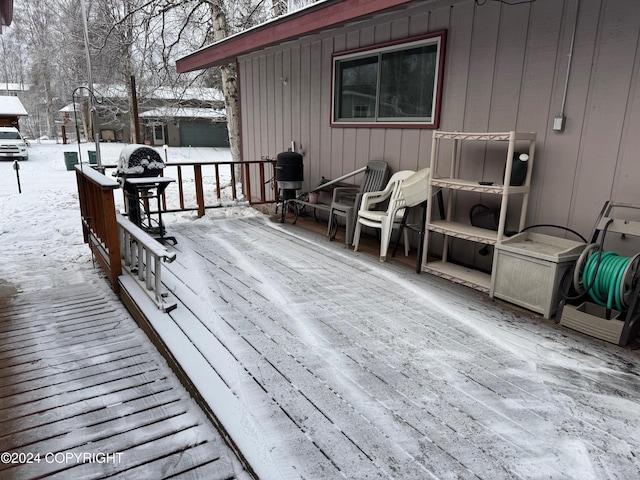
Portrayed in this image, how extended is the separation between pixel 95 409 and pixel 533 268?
266 cm

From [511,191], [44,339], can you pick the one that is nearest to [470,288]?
[511,191]

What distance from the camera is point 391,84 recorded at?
4.39 meters

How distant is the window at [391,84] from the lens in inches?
156

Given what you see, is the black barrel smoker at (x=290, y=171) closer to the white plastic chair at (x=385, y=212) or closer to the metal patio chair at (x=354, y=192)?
the metal patio chair at (x=354, y=192)

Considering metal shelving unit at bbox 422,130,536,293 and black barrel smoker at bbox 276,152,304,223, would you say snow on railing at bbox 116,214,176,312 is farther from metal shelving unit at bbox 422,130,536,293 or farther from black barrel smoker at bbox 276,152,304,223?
black barrel smoker at bbox 276,152,304,223

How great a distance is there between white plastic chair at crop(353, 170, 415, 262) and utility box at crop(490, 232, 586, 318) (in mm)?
1050

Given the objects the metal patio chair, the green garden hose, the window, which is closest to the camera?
the green garden hose

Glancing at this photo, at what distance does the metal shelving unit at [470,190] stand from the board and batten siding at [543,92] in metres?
0.14

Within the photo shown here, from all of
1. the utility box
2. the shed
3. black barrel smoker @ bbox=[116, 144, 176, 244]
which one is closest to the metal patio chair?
the utility box

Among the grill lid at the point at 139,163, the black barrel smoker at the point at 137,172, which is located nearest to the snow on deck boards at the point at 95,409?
the black barrel smoker at the point at 137,172

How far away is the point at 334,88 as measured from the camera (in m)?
5.16

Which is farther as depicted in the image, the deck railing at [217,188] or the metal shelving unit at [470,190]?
the deck railing at [217,188]

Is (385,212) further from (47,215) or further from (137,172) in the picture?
(47,215)

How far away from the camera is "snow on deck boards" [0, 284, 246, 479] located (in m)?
1.62
